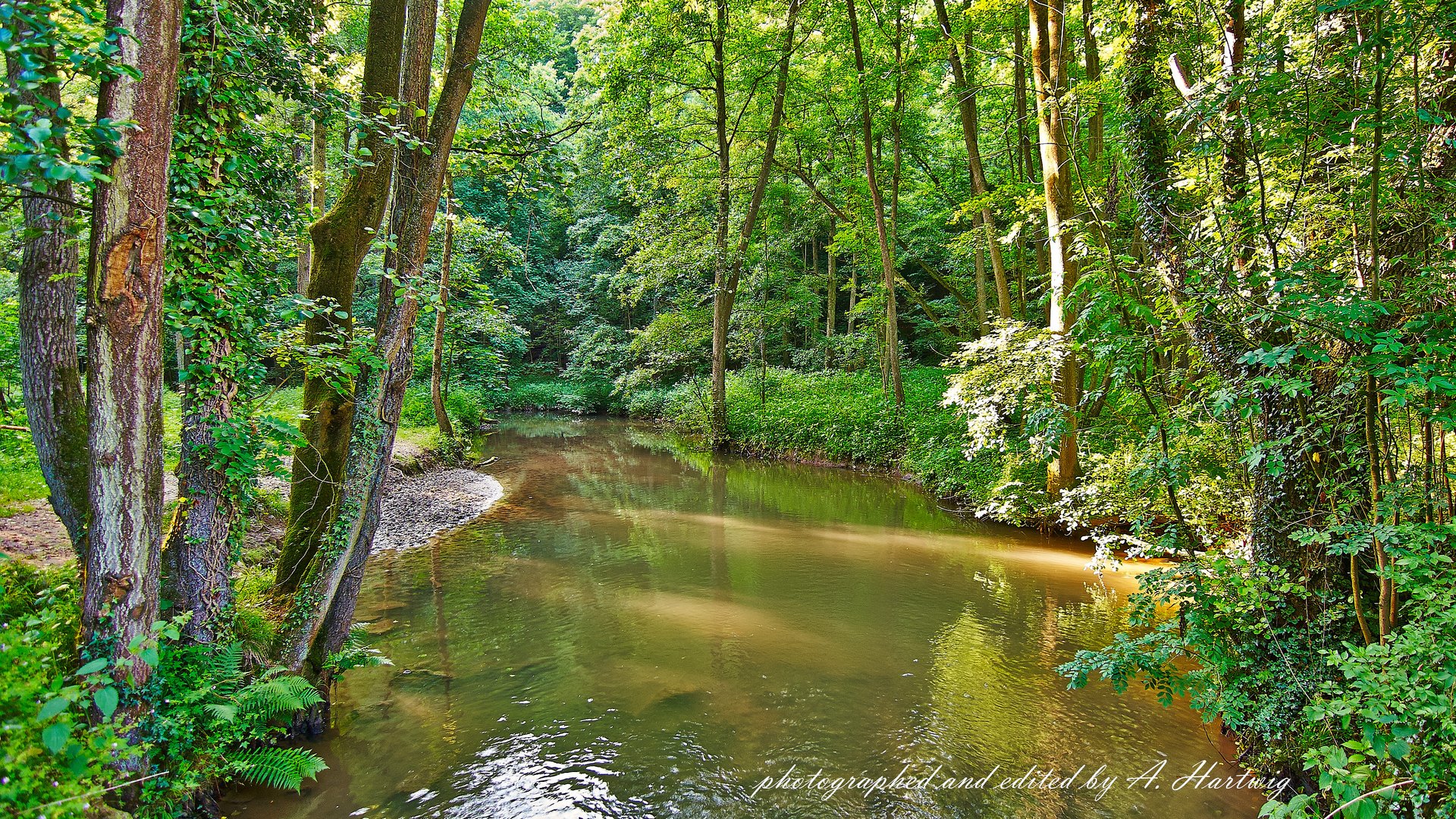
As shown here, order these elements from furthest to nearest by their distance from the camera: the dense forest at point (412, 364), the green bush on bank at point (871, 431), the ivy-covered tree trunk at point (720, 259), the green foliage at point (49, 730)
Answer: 1. the ivy-covered tree trunk at point (720, 259)
2. the green bush on bank at point (871, 431)
3. the dense forest at point (412, 364)
4. the green foliage at point (49, 730)

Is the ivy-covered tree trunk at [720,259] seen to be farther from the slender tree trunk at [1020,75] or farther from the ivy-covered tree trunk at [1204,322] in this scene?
the ivy-covered tree trunk at [1204,322]

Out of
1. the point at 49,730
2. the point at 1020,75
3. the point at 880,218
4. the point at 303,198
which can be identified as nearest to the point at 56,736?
the point at 49,730

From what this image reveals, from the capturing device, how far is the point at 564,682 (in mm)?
5230

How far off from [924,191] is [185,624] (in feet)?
57.4

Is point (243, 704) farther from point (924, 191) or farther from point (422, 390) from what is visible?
point (924, 191)

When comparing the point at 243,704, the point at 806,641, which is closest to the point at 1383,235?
the point at 806,641

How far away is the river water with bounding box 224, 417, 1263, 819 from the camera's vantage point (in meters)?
3.90

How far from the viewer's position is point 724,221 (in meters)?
16.9

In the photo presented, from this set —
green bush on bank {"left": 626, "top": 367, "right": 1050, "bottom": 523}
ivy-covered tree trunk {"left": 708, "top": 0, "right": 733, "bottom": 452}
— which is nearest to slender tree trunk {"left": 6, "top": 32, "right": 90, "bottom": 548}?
green bush on bank {"left": 626, "top": 367, "right": 1050, "bottom": 523}

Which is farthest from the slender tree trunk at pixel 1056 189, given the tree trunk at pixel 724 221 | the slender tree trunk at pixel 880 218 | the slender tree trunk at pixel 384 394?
the tree trunk at pixel 724 221

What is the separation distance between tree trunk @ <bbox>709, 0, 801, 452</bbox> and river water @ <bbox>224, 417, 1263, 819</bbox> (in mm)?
8145

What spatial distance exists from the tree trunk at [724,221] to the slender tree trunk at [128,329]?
14.2 m

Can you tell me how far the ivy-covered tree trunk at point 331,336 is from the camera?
177 inches

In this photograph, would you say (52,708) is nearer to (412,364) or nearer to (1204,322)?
(412,364)
